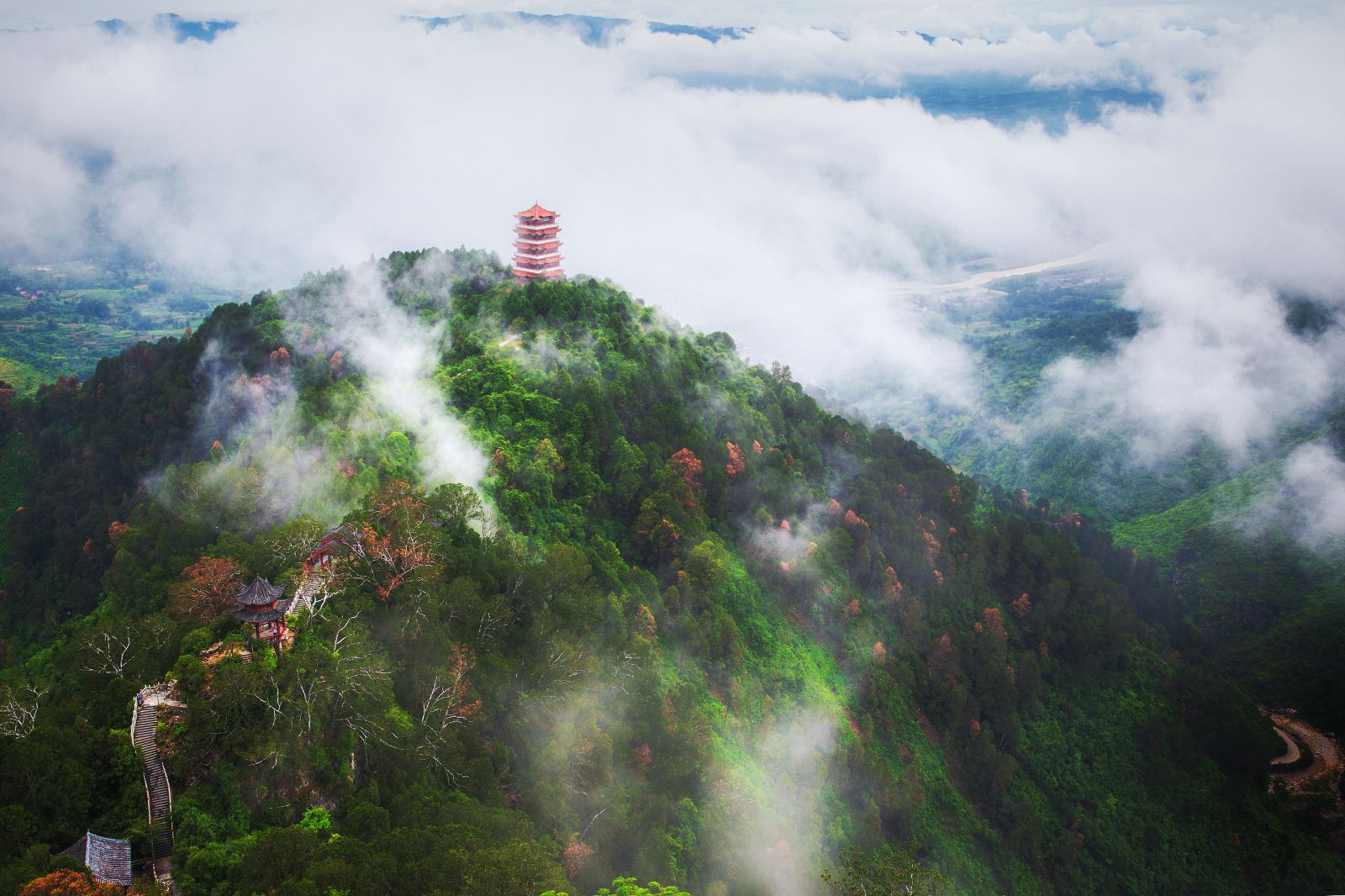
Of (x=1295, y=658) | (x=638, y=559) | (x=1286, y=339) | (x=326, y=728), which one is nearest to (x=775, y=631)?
(x=638, y=559)

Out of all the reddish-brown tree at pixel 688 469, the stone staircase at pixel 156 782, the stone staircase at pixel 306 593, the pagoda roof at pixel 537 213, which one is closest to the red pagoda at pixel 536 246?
the pagoda roof at pixel 537 213

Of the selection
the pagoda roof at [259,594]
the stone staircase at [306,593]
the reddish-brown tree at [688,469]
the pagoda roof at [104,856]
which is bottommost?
the reddish-brown tree at [688,469]

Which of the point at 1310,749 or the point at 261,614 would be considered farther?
the point at 1310,749

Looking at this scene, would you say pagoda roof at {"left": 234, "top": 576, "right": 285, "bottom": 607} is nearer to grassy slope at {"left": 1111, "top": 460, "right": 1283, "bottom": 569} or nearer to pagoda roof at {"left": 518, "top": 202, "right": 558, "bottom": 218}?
pagoda roof at {"left": 518, "top": 202, "right": 558, "bottom": 218}

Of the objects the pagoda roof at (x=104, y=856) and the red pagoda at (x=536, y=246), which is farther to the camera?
the red pagoda at (x=536, y=246)

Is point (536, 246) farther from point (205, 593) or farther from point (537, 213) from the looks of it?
point (205, 593)

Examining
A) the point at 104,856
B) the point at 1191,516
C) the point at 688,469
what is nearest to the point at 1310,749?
the point at 1191,516

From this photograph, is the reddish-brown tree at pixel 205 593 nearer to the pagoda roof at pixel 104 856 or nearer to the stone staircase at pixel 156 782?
the stone staircase at pixel 156 782
